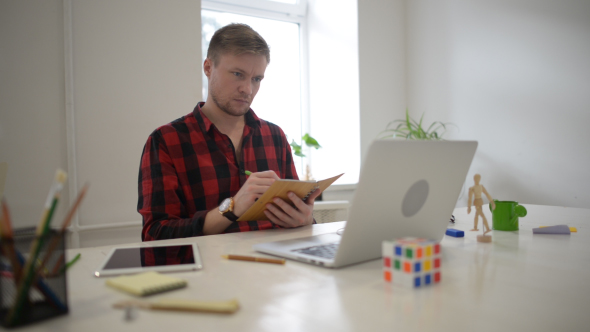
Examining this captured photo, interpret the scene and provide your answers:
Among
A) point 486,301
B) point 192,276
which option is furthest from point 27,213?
point 486,301

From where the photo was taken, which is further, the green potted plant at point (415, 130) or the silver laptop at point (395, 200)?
the green potted plant at point (415, 130)

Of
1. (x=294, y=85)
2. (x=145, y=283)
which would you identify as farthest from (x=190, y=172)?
(x=294, y=85)

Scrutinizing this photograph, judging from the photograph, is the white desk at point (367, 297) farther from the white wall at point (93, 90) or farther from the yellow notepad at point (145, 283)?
the white wall at point (93, 90)

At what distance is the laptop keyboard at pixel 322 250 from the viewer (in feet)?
2.65

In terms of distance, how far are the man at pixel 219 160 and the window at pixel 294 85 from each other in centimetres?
155

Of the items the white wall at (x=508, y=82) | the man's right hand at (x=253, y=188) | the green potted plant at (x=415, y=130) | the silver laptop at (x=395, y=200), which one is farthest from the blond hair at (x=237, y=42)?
the white wall at (x=508, y=82)

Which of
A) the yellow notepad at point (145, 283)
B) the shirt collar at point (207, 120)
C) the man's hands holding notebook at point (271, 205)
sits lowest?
the yellow notepad at point (145, 283)

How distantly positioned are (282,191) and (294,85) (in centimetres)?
247

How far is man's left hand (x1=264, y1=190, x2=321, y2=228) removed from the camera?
1.15m

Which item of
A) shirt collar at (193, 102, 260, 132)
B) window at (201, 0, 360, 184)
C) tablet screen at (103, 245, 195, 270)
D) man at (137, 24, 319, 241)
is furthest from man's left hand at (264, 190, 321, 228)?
window at (201, 0, 360, 184)

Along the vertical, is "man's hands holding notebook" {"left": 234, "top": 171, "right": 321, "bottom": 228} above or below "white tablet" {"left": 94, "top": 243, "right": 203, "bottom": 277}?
above

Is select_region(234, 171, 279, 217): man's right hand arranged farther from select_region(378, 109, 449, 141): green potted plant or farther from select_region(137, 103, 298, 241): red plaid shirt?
select_region(378, 109, 449, 141): green potted plant

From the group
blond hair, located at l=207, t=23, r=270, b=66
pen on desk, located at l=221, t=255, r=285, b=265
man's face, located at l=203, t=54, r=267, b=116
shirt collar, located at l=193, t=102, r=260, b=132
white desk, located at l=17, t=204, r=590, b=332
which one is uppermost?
blond hair, located at l=207, t=23, r=270, b=66

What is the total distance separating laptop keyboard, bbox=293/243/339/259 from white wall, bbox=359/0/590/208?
6.14 ft
